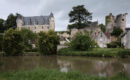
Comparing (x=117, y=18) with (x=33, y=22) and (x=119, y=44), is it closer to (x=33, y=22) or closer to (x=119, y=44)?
(x=119, y=44)

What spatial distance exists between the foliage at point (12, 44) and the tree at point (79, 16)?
1744 cm

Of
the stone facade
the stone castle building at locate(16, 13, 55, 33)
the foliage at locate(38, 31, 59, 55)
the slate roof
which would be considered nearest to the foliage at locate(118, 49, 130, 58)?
the foliage at locate(38, 31, 59, 55)

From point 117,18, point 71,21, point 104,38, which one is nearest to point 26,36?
point 71,21

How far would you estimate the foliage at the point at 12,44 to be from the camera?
30.9m

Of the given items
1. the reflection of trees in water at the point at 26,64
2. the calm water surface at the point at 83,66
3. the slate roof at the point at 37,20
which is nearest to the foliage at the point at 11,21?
the slate roof at the point at 37,20

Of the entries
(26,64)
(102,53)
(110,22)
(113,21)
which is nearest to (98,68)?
(26,64)

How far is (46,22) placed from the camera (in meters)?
56.7

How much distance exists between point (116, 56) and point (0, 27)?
48.3m

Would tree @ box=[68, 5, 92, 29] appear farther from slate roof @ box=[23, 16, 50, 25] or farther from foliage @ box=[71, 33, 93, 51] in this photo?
slate roof @ box=[23, 16, 50, 25]

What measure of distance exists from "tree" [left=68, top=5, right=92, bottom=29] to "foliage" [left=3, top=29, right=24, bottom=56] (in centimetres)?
1744

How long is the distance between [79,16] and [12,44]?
830 inches

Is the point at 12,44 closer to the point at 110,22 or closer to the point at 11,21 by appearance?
the point at 110,22

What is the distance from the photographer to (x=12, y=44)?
3123 centimetres

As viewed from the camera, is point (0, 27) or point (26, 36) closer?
point (26, 36)
